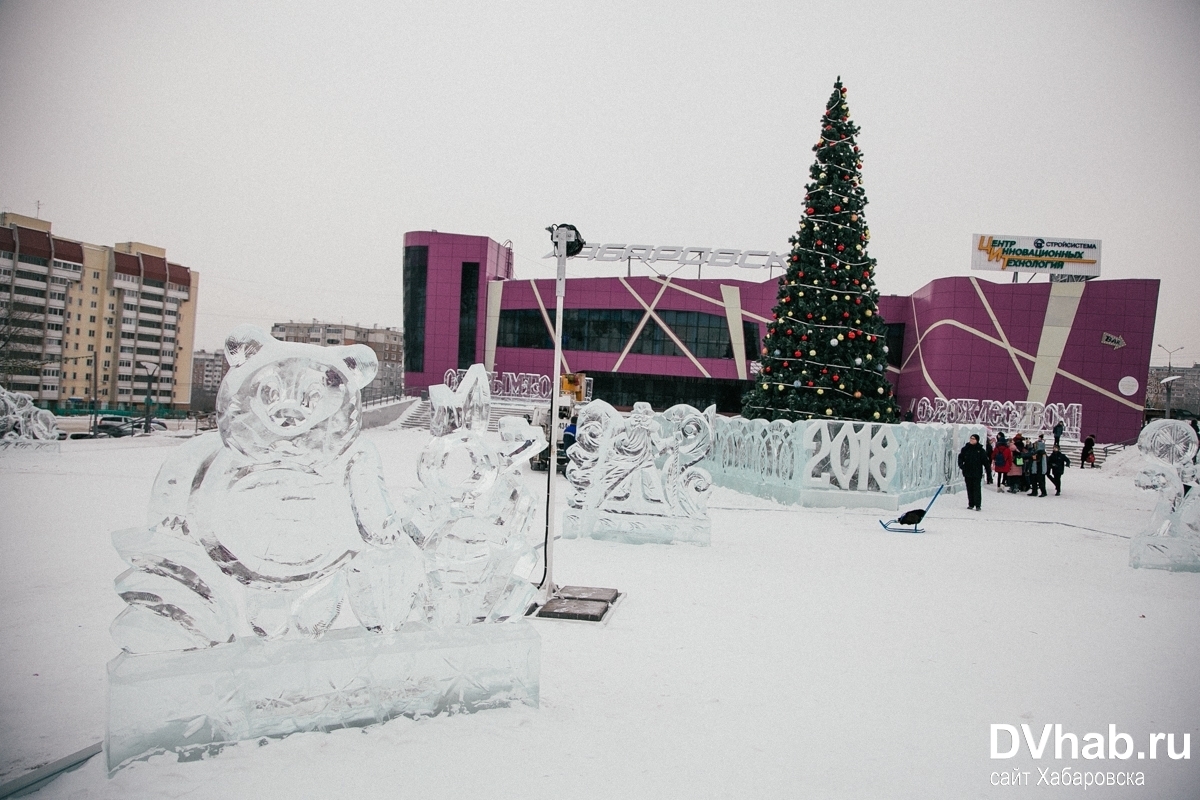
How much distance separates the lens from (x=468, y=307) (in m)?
39.4

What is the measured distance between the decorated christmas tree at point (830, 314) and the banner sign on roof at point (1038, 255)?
23.0 meters

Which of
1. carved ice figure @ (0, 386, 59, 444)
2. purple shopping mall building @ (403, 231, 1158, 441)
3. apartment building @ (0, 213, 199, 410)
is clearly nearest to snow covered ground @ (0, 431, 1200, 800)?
carved ice figure @ (0, 386, 59, 444)

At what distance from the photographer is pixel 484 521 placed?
351 cm

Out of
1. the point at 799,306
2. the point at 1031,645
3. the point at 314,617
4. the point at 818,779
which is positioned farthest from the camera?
the point at 799,306

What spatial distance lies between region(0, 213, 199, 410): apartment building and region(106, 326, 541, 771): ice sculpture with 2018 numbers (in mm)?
34998

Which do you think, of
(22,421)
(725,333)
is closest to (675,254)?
(725,333)

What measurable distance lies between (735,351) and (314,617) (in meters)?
35.3

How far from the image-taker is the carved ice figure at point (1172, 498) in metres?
7.29

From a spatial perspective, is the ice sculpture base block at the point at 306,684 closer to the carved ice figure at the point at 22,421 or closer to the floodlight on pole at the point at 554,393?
the floodlight on pole at the point at 554,393

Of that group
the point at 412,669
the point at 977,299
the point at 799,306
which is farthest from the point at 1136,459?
the point at 412,669

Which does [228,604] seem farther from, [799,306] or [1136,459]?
[1136,459]

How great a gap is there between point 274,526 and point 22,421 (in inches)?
563

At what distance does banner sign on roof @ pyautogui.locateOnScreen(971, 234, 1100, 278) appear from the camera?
33188 mm

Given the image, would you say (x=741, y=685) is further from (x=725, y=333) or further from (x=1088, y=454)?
(x=725, y=333)
